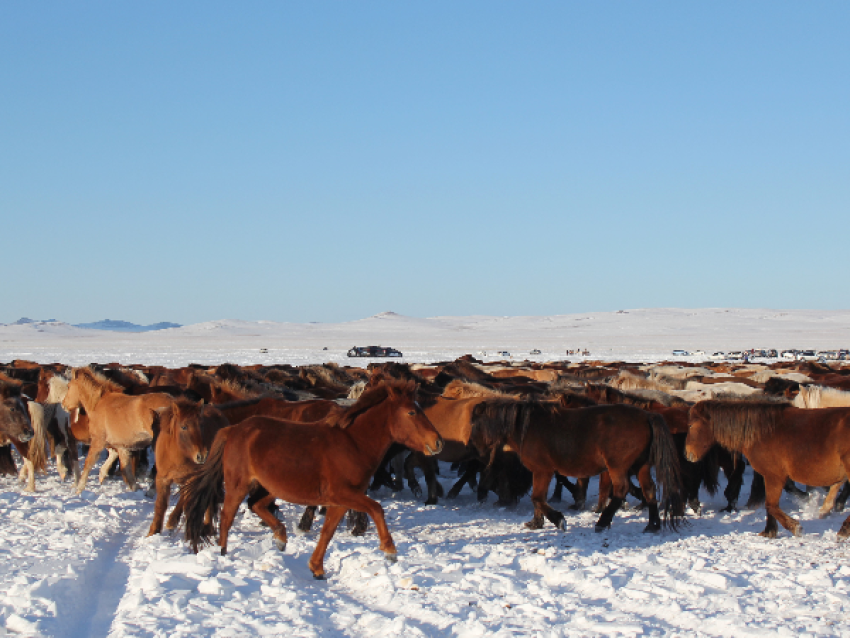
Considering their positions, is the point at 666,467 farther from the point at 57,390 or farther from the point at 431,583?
the point at 57,390

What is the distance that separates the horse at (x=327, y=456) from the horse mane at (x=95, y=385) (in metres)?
4.07

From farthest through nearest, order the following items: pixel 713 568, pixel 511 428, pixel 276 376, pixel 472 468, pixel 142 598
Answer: pixel 276 376, pixel 472 468, pixel 511 428, pixel 713 568, pixel 142 598

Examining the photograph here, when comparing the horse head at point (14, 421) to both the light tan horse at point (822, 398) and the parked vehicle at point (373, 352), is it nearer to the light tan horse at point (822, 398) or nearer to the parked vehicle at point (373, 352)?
the light tan horse at point (822, 398)

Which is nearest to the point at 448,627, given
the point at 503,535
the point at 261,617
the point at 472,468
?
the point at 261,617

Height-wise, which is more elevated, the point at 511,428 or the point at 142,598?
the point at 511,428

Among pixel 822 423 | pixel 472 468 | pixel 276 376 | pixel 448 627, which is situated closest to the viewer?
pixel 448 627

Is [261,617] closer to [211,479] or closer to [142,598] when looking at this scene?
[142,598]

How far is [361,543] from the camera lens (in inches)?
256

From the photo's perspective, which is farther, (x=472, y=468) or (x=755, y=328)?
(x=755, y=328)

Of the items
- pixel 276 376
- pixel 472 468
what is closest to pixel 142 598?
pixel 472 468

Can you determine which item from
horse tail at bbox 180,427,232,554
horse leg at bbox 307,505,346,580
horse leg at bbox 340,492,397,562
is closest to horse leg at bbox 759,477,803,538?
horse leg at bbox 340,492,397,562

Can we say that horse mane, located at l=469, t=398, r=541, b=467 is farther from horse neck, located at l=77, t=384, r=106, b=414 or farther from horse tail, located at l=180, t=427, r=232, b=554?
horse neck, located at l=77, t=384, r=106, b=414

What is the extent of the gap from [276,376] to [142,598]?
395 inches

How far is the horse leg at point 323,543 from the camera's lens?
18.5ft
